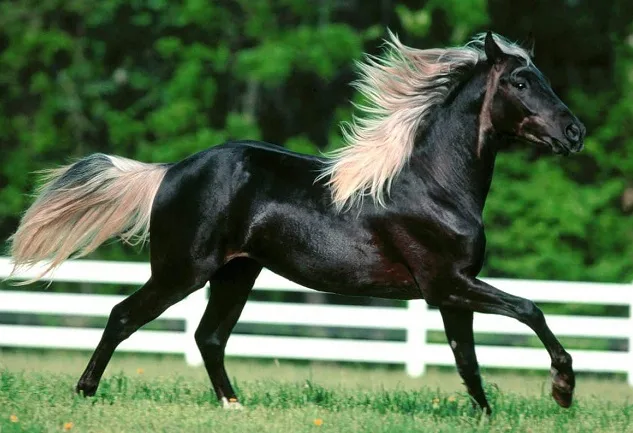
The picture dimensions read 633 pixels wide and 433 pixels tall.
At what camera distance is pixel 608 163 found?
17.6m

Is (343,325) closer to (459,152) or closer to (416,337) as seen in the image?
(416,337)

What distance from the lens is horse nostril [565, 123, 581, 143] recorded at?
6.47 metres

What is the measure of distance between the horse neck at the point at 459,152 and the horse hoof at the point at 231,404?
181 cm

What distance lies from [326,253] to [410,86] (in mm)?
1242

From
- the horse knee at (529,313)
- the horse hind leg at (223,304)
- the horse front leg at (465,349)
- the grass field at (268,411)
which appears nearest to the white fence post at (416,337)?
the grass field at (268,411)

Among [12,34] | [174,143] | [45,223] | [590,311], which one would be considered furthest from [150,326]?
[45,223]

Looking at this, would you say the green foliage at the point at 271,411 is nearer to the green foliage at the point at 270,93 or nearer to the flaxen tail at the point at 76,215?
the flaxen tail at the point at 76,215

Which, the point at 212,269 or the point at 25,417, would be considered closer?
the point at 25,417

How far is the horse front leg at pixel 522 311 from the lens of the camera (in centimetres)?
623

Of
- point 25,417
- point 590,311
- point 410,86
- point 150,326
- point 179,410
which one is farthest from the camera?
point 150,326

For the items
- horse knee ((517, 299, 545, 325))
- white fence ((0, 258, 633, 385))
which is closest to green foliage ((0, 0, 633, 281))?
white fence ((0, 258, 633, 385))

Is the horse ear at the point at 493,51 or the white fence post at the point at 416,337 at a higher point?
the horse ear at the point at 493,51

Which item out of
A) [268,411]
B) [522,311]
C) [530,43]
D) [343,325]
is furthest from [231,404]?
[343,325]

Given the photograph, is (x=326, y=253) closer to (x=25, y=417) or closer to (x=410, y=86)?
(x=410, y=86)
